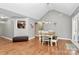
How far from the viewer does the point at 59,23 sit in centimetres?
252

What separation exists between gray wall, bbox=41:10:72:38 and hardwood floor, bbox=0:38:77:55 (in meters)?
0.18

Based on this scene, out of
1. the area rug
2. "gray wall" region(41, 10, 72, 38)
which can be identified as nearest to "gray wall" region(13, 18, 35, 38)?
"gray wall" region(41, 10, 72, 38)

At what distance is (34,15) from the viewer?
255 centimetres

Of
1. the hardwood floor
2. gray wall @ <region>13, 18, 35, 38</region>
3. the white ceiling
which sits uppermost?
the white ceiling

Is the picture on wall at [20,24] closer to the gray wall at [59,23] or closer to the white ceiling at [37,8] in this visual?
the white ceiling at [37,8]

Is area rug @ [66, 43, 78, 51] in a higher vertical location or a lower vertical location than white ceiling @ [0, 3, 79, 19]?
lower

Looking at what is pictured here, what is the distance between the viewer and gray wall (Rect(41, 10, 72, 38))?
2.49m

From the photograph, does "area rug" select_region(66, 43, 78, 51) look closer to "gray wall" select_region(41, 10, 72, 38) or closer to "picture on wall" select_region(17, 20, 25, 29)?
"gray wall" select_region(41, 10, 72, 38)

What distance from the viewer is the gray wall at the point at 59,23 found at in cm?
249

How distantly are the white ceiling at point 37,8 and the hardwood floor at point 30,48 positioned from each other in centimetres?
53

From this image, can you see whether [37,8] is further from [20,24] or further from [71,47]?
[71,47]

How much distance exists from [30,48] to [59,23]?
75 cm

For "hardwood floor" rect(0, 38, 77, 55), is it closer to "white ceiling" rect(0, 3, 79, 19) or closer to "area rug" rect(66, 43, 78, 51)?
"area rug" rect(66, 43, 78, 51)

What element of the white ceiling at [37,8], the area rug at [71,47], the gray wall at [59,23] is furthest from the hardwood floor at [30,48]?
the white ceiling at [37,8]
